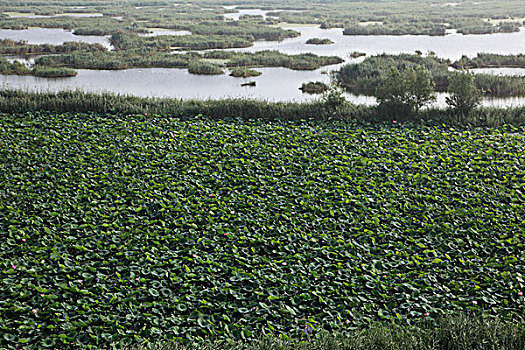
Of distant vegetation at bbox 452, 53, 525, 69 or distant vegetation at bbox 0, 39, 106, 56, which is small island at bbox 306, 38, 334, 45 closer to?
distant vegetation at bbox 452, 53, 525, 69

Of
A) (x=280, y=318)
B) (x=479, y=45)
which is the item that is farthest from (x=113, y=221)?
(x=479, y=45)

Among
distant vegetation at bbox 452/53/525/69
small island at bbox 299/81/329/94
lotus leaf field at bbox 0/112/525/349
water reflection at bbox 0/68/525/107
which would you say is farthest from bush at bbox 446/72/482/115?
distant vegetation at bbox 452/53/525/69

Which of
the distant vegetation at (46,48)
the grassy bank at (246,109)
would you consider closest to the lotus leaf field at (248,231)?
the grassy bank at (246,109)

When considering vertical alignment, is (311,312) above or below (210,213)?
below

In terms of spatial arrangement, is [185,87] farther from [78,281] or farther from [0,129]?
[78,281]

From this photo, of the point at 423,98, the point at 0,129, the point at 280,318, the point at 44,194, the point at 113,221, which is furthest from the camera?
the point at 423,98

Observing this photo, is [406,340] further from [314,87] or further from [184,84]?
[184,84]
